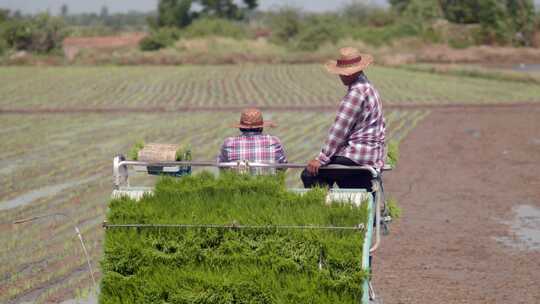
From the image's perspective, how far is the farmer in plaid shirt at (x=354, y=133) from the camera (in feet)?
21.8

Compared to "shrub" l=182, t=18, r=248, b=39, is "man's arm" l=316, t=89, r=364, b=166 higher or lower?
higher

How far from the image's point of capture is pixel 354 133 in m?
6.77

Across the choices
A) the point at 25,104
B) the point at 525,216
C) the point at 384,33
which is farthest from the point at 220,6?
the point at 525,216

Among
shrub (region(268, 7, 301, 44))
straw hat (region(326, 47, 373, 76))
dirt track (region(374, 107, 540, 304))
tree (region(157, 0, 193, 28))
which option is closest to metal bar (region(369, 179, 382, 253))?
straw hat (region(326, 47, 373, 76))

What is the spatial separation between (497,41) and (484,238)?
2615 inches

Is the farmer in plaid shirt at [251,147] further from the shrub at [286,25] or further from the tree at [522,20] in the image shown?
the shrub at [286,25]

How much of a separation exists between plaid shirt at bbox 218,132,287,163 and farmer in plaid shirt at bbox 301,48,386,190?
771 mm

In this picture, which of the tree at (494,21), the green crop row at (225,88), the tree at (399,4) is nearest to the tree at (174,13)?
the tree at (399,4)

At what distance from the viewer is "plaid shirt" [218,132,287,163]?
762 centimetres

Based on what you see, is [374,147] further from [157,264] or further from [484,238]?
[484,238]

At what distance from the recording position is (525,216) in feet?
38.5

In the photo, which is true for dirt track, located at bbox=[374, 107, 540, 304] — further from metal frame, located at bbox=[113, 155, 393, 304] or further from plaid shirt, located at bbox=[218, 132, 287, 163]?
metal frame, located at bbox=[113, 155, 393, 304]

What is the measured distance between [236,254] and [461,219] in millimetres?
6276

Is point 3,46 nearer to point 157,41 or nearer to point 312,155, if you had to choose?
Answer: point 157,41
